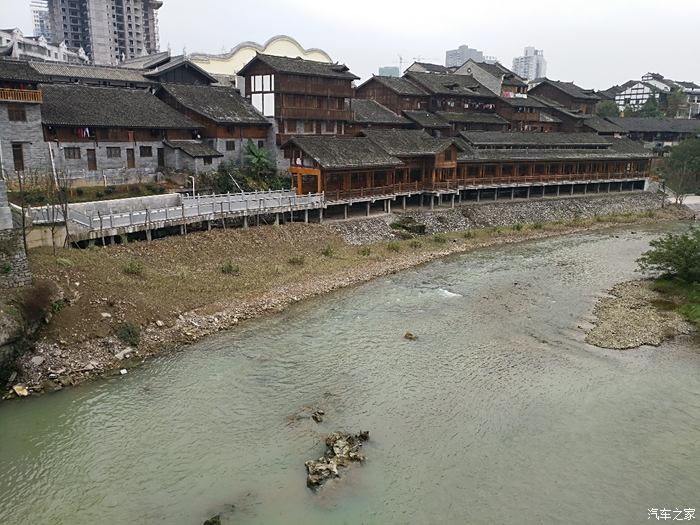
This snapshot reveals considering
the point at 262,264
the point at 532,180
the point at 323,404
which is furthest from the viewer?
the point at 532,180

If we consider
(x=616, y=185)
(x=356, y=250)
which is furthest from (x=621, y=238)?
(x=356, y=250)

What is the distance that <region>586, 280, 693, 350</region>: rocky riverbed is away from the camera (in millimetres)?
25822

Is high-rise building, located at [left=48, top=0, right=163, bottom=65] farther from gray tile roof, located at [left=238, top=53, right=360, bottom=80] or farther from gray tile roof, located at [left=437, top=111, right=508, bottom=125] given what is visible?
gray tile roof, located at [left=238, top=53, right=360, bottom=80]

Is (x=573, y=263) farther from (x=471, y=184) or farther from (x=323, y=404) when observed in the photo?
(x=323, y=404)

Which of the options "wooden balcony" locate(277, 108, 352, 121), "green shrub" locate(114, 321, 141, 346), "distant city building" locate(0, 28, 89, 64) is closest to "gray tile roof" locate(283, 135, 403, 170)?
"wooden balcony" locate(277, 108, 352, 121)

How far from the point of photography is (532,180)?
193 feet

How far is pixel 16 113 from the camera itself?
34.8 meters

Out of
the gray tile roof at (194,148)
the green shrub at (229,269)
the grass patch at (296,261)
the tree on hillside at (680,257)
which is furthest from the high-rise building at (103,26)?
the tree on hillside at (680,257)

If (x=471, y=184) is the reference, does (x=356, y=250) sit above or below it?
below

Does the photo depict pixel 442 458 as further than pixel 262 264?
No

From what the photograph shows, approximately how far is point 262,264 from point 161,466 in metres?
18.4

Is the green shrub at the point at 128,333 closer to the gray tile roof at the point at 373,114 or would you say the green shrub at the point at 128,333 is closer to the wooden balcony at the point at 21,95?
the wooden balcony at the point at 21,95

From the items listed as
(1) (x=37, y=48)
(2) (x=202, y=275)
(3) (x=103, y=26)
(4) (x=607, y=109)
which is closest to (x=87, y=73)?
(2) (x=202, y=275)

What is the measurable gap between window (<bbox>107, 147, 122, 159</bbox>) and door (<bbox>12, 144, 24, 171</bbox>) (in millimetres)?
5905
